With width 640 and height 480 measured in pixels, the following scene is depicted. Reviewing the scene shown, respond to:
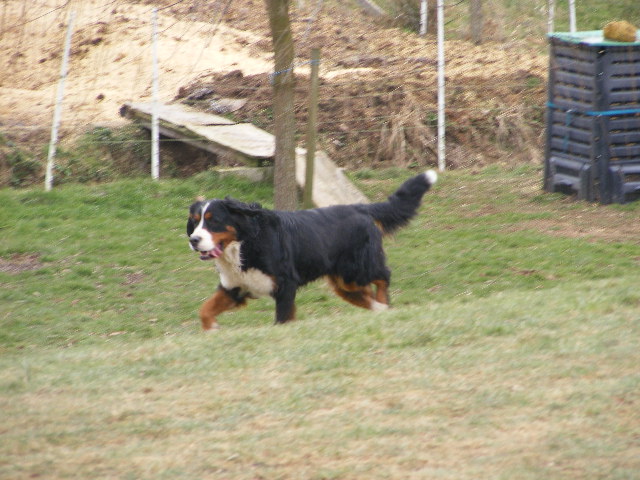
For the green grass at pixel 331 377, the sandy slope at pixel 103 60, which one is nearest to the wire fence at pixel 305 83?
the sandy slope at pixel 103 60

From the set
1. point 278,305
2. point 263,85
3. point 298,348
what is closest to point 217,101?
point 263,85

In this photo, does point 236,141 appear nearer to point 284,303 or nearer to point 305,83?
point 305,83

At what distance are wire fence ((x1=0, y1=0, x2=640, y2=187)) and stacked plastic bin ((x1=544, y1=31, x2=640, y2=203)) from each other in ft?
8.27

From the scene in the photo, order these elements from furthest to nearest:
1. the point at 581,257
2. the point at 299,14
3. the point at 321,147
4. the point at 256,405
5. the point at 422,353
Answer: the point at 299,14
the point at 321,147
the point at 581,257
the point at 422,353
the point at 256,405

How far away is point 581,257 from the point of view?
31.9ft

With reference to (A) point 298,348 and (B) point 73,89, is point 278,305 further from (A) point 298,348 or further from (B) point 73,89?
(B) point 73,89

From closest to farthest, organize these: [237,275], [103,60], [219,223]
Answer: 1. [219,223]
2. [237,275]
3. [103,60]

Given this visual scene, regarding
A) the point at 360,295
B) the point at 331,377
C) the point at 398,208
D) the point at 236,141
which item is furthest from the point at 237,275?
the point at 236,141

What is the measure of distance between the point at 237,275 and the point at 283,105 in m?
3.89

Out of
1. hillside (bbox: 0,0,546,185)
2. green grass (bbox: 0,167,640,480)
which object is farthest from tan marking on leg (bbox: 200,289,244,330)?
hillside (bbox: 0,0,546,185)

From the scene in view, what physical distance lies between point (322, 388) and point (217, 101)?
10.8m

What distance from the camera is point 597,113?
11.7 m

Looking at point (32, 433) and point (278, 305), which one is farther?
point (278, 305)

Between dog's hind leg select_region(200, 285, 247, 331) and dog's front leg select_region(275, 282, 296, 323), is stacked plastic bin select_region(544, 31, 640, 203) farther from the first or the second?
dog's hind leg select_region(200, 285, 247, 331)
